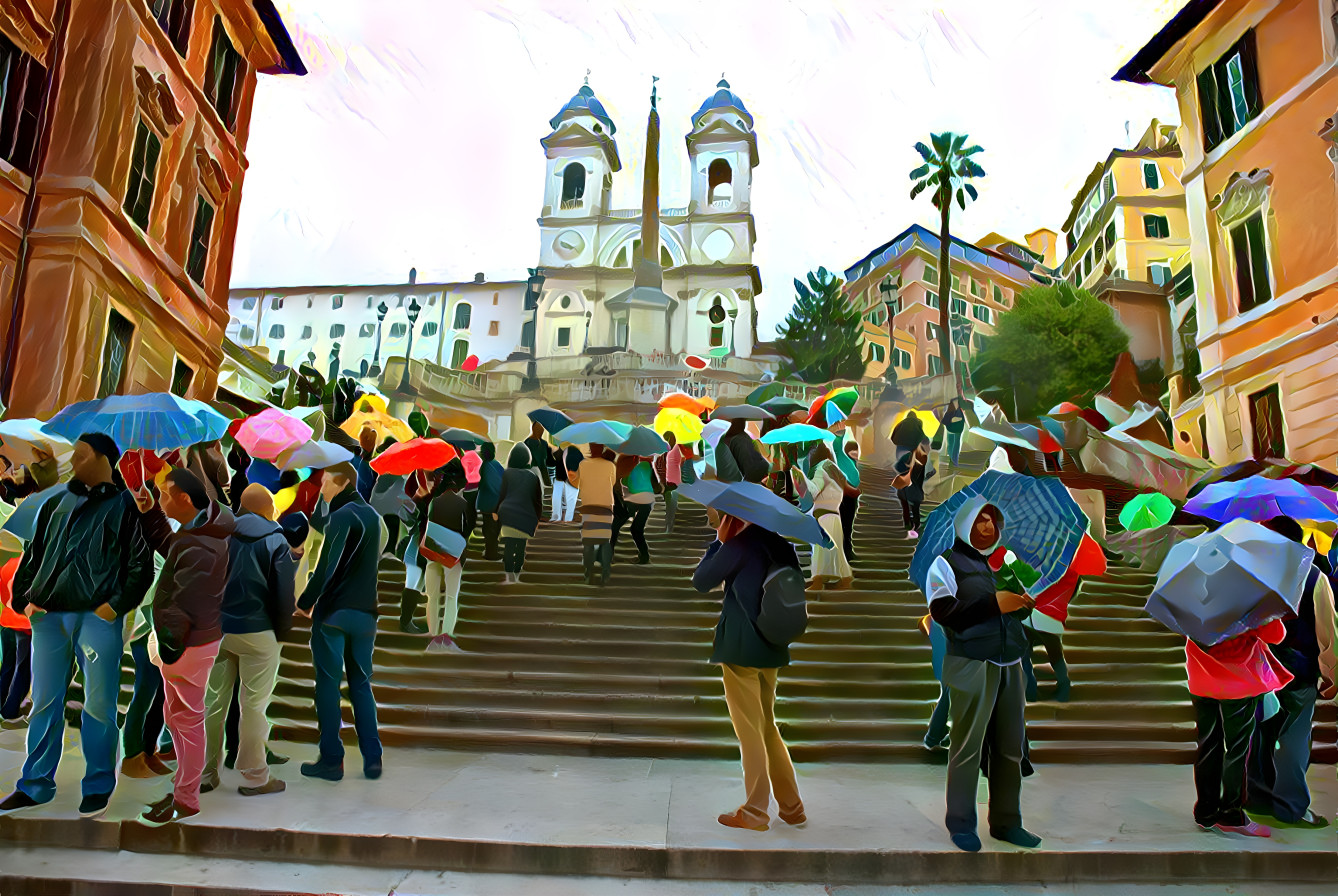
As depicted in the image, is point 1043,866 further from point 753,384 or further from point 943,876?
point 753,384

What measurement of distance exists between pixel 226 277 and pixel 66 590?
597 inches

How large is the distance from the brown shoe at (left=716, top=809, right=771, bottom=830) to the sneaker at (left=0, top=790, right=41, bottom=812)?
3.91 m

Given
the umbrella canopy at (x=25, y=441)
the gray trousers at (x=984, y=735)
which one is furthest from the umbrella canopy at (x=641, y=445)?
the gray trousers at (x=984, y=735)

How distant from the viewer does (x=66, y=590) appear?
4.69 metres

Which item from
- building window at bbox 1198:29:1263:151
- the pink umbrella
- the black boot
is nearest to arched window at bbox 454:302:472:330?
building window at bbox 1198:29:1263:151

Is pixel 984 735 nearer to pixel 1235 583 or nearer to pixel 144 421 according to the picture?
pixel 1235 583

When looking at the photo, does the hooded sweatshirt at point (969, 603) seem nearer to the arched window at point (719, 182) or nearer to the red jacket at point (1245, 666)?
the red jacket at point (1245, 666)

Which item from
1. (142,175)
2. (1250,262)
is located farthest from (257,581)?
(1250,262)

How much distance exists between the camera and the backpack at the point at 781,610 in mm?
4551

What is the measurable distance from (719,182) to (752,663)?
177 ft

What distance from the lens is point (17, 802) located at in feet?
15.2

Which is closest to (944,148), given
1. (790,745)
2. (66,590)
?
(790,745)

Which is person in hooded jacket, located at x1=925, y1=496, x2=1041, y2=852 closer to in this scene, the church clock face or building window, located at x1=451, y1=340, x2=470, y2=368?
the church clock face

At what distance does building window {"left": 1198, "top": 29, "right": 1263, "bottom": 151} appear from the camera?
14859 mm
